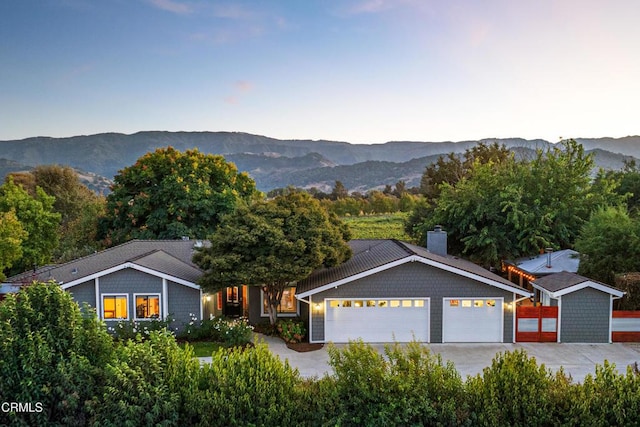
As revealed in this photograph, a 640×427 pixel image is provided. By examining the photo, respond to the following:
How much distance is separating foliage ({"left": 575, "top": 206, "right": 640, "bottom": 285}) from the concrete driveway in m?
3.24

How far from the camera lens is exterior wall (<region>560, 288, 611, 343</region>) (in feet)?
50.6

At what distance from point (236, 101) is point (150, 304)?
33424 mm

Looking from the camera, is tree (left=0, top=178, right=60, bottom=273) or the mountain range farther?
the mountain range

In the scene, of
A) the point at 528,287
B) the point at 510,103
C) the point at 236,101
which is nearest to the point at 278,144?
the point at 236,101

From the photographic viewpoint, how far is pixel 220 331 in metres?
Result: 15.5

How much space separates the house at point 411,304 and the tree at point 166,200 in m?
13.7

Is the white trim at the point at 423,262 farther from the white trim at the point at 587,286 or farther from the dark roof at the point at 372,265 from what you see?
the white trim at the point at 587,286

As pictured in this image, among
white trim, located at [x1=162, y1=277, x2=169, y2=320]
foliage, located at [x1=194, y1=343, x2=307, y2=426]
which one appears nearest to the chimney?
white trim, located at [x1=162, y1=277, x2=169, y2=320]

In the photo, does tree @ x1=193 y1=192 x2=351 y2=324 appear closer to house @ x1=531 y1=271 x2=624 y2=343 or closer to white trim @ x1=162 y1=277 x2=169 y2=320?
white trim @ x1=162 y1=277 x2=169 y2=320

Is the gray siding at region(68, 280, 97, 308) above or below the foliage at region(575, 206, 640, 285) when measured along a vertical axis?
below

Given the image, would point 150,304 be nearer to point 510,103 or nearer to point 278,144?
point 510,103

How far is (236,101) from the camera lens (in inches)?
1812

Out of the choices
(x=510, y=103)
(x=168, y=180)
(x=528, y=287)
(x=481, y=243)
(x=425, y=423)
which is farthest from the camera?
(x=510, y=103)

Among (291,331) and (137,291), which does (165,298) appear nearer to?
(137,291)
